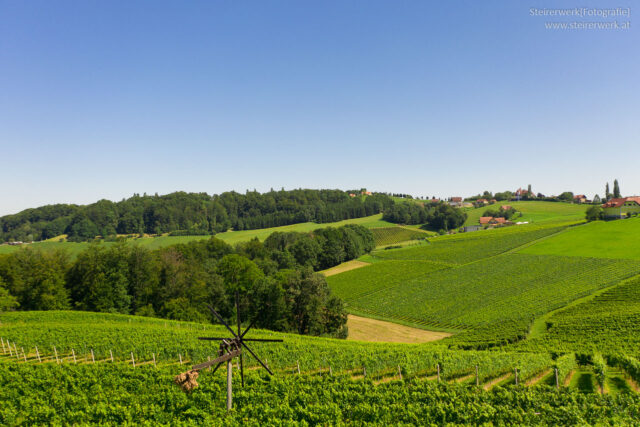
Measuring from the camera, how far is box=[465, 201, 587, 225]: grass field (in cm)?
15125

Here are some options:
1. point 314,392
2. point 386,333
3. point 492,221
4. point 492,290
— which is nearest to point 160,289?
point 386,333

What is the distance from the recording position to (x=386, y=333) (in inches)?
2130

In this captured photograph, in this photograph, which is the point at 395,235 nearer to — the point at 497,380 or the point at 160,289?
the point at 160,289

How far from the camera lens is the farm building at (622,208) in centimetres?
11575

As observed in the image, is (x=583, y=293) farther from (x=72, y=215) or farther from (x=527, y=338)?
(x=72, y=215)

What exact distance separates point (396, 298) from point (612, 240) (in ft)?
193

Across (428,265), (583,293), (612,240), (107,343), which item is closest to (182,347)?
(107,343)

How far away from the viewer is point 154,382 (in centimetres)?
2128

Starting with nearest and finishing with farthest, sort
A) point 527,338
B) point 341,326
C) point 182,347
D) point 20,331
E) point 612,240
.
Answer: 1. point 182,347
2. point 20,331
3. point 527,338
4. point 341,326
5. point 612,240

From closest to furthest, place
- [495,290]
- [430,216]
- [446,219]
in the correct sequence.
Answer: [495,290] < [446,219] < [430,216]

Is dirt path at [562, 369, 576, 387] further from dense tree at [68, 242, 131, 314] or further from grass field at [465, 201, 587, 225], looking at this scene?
grass field at [465, 201, 587, 225]

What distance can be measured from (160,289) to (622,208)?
144 metres

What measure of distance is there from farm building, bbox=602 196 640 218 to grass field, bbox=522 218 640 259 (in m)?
17.1

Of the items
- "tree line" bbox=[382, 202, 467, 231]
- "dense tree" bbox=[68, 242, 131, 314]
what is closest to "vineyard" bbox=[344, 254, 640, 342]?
"dense tree" bbox=[68, 242, 131, 314]
